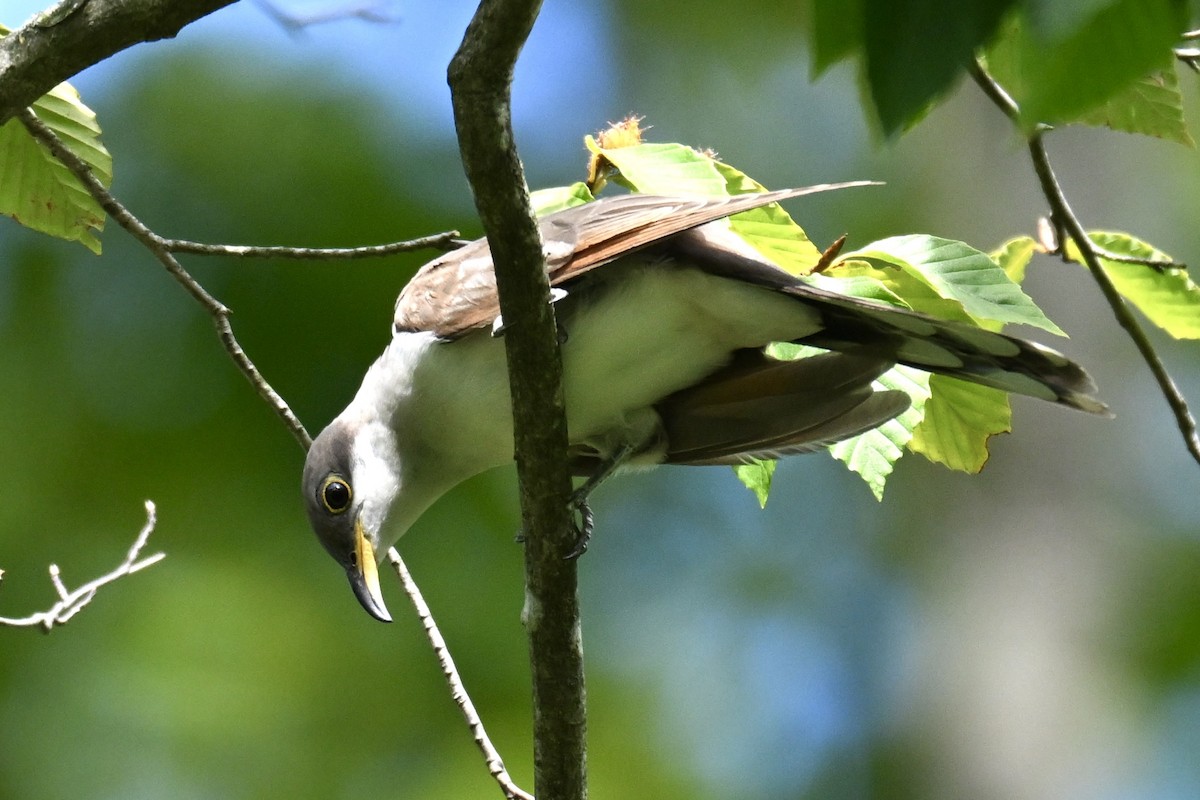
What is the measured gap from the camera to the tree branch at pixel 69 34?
2414 mm

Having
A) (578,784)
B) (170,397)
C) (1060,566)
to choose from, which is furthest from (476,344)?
(170,397)

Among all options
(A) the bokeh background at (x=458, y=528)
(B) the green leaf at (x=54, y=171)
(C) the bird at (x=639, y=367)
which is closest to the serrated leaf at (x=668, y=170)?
(C) the bird at (x=639, y=367)

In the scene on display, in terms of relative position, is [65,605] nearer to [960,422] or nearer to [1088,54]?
[960,422]

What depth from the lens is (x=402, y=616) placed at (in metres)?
11.8

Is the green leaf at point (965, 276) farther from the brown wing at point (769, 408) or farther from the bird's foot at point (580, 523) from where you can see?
the bird's foot at point (580, 523)

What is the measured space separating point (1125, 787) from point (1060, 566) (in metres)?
1.60

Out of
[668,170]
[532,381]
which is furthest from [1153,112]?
[532,381]

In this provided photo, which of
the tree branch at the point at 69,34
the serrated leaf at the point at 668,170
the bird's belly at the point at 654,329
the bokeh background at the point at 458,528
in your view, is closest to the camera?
the tree branch at the point at 69,34

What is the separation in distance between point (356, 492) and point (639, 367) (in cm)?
108

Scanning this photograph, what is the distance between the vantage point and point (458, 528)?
11695 mm

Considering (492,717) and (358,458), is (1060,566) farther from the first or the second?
(358,458)

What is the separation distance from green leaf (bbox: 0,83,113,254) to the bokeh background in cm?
723

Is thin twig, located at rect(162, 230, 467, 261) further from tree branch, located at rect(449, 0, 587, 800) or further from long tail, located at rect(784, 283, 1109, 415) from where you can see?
long tail, located at rect(784, 283, 1109, 415)

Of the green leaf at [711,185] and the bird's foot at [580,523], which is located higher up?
the green leaf at [711,185]
